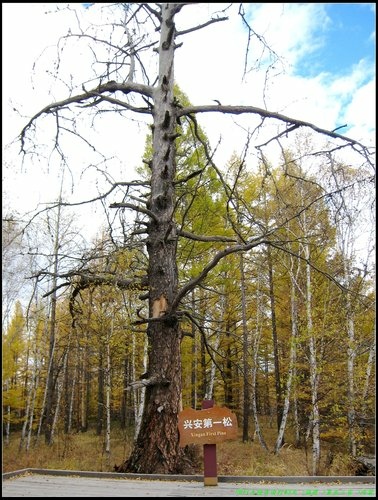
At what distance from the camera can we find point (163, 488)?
4.23 m

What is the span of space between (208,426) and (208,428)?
0.07ft

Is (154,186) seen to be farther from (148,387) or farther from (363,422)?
(363,422)

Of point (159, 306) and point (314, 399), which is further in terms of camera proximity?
point (314, 399)

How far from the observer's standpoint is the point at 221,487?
429cm

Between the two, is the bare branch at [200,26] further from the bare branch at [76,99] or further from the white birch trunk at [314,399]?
the white birch trunk at [314,399]

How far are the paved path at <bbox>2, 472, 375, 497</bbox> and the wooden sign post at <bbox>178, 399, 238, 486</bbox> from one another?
1.12 ft

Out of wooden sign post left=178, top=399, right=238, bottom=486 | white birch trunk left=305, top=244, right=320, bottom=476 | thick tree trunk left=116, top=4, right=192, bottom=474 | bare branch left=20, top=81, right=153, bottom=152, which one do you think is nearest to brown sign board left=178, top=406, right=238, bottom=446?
wooden sign post left=178, top=399, right=238, bottom=486

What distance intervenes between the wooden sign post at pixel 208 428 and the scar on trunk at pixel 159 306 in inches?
55.0

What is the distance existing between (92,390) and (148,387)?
2945 centimetres

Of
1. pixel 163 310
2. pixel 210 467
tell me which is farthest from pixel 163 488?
pixel 163 310

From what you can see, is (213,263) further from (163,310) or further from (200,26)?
(200,26)

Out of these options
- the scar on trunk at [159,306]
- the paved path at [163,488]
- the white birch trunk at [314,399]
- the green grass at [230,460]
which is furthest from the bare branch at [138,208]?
the white birch trunk at [314,399]

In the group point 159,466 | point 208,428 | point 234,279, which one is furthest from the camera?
point 234,279

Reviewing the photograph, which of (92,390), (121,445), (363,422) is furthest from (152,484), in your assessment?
(92,390)
